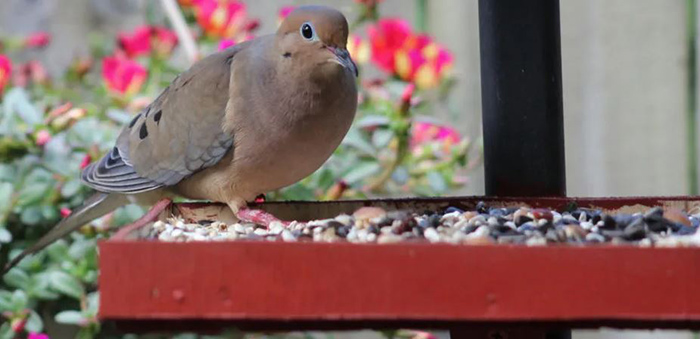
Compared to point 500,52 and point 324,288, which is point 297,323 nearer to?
point 324,288

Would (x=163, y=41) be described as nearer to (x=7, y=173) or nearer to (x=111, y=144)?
(x=111, y=144)

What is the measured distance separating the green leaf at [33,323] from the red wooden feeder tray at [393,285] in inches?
65.1

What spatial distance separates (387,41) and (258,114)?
1266 millimetres

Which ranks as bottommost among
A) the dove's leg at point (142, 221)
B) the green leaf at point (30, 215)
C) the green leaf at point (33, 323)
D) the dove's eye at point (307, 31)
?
the green leaf at point (33, 323)

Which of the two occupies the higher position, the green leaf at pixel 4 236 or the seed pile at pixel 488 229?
the seed pile at pixel 488 229

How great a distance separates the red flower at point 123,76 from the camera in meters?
3.83

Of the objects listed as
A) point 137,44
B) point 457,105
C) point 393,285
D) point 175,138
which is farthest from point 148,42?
point 393,285

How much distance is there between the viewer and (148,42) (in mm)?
4133

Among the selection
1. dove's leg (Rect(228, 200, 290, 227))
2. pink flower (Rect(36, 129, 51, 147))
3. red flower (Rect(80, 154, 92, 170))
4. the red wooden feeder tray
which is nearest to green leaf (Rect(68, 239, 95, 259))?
red flower (Rect(80, 154, 92, 170))

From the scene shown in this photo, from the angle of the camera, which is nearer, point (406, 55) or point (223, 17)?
point (406, 55)

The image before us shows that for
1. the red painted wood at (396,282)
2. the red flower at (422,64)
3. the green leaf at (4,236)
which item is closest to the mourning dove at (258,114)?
the green leaf at (4,236)

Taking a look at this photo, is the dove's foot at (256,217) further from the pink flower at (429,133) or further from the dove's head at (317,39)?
the pink flower at (429,133)

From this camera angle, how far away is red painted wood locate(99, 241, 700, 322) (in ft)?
5.33

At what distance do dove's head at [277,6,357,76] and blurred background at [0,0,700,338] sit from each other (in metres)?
0.87
